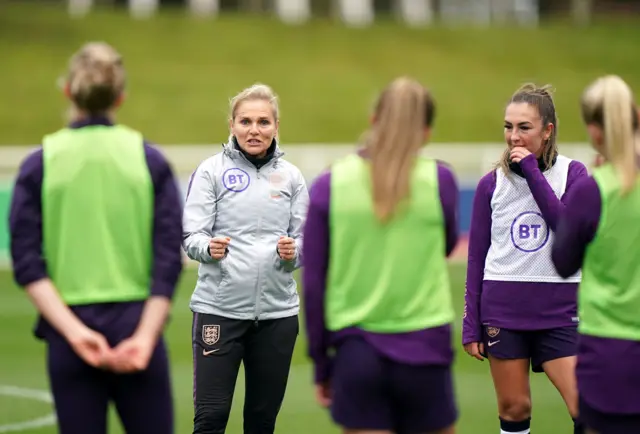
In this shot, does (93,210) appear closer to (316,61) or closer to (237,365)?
(237,365)

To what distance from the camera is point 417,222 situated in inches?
159

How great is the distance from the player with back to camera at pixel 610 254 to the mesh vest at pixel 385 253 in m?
0.49

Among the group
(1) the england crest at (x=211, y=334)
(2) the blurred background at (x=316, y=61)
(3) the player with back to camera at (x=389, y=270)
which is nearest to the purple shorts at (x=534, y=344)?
(1) the england crest at (x=211, y=334)

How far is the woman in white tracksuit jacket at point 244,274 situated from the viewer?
18.6 feet

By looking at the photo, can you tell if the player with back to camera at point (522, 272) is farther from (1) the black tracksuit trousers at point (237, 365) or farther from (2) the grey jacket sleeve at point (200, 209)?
(2) the grey jacket sleeve at point (200, 209)

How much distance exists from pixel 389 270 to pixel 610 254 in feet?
2.51

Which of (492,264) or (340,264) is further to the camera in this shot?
(492,264)

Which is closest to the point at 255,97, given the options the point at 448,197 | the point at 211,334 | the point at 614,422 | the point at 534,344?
the point at 211,334

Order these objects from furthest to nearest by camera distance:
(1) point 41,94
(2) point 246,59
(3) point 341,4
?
1. (3) point 341,4
2. (2) point 246,59
3. (1) point 41,94

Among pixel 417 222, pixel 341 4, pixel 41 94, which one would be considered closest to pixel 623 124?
pixel 417 222

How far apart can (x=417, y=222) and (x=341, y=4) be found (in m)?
43.8

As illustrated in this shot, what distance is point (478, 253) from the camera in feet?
19.4

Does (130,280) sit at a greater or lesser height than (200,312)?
greater

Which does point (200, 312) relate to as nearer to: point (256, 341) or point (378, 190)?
point (256, 341)
